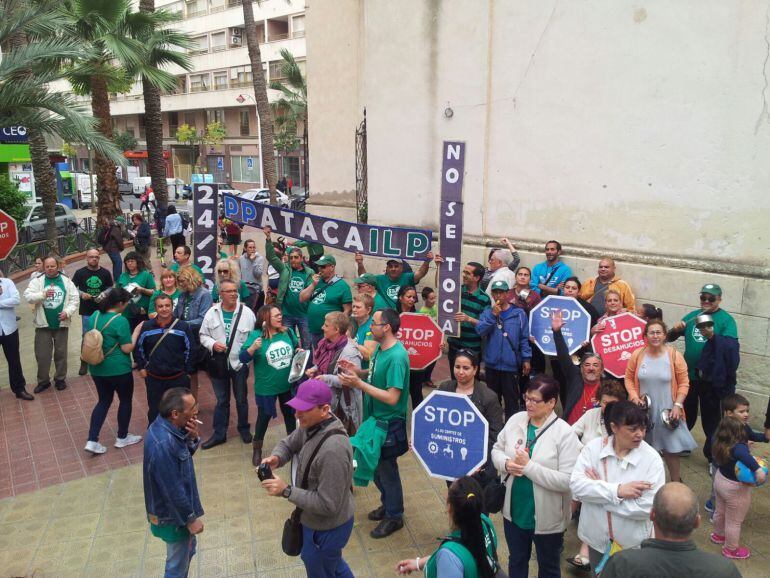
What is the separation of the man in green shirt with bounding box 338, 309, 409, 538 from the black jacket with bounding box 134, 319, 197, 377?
7.56ft

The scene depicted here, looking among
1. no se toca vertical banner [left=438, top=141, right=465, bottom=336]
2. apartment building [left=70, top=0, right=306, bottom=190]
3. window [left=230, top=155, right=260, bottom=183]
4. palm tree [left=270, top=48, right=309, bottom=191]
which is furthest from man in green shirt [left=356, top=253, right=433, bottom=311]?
window [left=230, top=155, right=260, bottom=183]

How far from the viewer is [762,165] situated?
739 centimetres

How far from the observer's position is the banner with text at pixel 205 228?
26.8ft

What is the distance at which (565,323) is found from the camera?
23.4 feet

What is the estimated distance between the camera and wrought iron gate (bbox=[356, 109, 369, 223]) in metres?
13.0

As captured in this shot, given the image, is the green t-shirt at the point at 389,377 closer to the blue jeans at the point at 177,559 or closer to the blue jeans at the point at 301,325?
the blue jeans at the point at 177,559

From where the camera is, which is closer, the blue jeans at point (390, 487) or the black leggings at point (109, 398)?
the blue jeans at point (390, 487)

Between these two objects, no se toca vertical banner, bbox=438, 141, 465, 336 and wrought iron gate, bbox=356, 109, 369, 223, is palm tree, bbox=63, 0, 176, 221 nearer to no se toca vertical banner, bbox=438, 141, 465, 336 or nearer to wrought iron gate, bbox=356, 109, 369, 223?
wrought iron gate, bbox=356, 109, 369, 223

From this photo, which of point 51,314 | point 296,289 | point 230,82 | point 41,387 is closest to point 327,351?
point 296,289

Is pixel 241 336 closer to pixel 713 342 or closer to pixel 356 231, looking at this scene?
pixel 356 231

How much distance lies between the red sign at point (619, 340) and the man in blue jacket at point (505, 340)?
2.40ft

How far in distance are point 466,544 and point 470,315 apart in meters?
4.71

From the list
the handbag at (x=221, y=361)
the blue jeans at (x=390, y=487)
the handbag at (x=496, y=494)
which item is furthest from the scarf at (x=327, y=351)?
the handbag at (x=496, y=494)

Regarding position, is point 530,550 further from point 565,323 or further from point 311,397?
point 565,323
